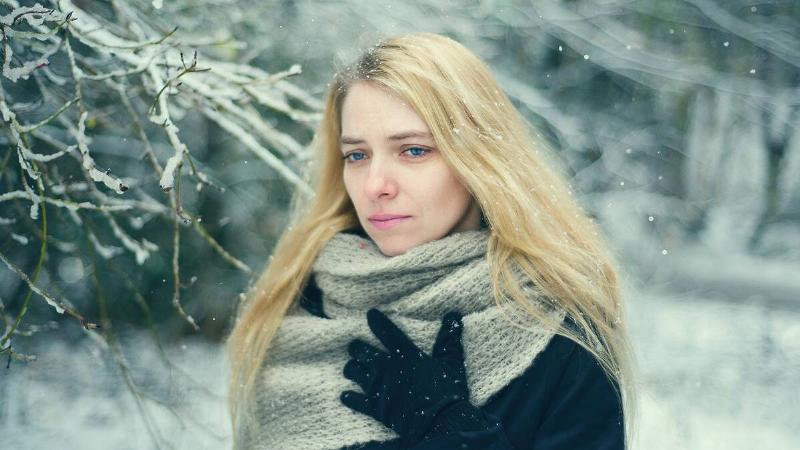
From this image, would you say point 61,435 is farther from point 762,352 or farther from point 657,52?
point 762,352

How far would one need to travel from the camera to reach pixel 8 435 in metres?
3.88

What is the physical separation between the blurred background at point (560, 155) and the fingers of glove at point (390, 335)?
46.1 inches

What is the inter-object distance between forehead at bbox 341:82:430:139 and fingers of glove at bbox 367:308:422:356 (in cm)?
39

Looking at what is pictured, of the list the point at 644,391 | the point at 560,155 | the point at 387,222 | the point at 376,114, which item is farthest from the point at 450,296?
the point at 560,155

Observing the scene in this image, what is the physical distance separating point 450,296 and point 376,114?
0.42m

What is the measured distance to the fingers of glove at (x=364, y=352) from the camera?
1604 millimetres

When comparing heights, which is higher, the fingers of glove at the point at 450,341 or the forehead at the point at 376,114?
the forehead at the point at 376,114

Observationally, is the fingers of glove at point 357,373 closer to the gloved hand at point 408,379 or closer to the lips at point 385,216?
the gloved hand at point 408,379

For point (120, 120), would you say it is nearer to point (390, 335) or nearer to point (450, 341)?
point (390, 335)

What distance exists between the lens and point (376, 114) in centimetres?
158

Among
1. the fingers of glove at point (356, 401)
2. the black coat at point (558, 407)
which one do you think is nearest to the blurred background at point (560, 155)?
the fingers of glove at point (356, 401)

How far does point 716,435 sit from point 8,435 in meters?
4.16

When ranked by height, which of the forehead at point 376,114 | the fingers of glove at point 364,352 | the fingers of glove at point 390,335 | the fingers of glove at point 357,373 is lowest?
the fingers of glove at point 357,373

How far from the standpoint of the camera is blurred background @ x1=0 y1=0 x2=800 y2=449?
3729 millimetres
